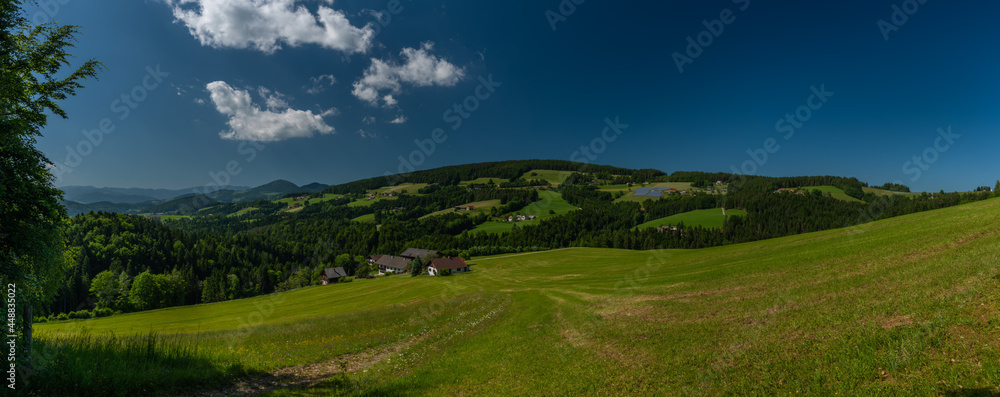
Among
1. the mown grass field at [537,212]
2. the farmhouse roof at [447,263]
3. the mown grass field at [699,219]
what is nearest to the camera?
the farmhouse roof at [447,263]

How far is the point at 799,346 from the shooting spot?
11.0m

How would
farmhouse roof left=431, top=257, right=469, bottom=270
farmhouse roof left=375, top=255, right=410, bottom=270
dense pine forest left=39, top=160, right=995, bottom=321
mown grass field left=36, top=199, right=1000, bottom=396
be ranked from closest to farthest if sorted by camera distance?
mown grass field left=36, top=199, right=1000, bottom=396
farmhouse roof left=431, top=257, right=469, bottom=270
dense pine forest left=39, top=160, right=995, bottom=321
farmhouse roof left=375, top=255, right=410, bottom=270

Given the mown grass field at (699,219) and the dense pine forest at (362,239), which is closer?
the dense pine forest at (362,239)

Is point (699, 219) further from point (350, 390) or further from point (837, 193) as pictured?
point (350, 390)

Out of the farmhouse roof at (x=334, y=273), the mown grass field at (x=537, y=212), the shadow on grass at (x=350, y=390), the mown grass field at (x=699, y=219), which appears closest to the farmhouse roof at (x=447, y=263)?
the farmhouse roof at (x=334, y=273)

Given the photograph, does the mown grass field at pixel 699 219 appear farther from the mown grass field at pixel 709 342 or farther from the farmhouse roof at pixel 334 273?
the farmhouse roof at pixel 334 273

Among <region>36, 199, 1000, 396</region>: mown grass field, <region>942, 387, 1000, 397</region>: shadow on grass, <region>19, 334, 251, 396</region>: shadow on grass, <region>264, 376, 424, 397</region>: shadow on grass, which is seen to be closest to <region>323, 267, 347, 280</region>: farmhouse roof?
<region>36, 199, 1000, 396</region>: mown grass field

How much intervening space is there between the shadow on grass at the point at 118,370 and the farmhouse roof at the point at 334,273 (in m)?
113

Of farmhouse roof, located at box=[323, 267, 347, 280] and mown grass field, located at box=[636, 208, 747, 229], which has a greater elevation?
mown grass field, located at box=[636, 208, 747, 229]

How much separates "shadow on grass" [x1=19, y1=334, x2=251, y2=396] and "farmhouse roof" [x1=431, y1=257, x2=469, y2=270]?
70567mm

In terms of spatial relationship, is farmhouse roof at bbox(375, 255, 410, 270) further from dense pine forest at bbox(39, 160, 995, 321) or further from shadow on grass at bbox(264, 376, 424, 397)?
shadow on grass at bbox(264, 376, 424, 397)

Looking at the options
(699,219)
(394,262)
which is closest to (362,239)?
(394,262)

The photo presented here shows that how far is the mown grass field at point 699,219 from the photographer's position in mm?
129887

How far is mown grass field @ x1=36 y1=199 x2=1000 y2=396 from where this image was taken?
8898mm
